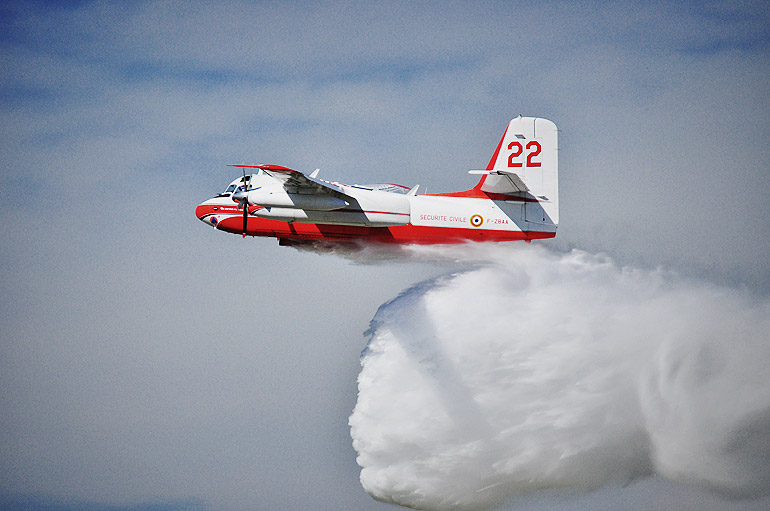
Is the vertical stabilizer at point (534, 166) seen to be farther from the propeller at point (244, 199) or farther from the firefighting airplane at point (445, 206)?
the propeller at point (244, 199)

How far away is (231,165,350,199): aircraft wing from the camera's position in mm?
27641

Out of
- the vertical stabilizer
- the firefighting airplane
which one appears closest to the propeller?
the firefighting airplane

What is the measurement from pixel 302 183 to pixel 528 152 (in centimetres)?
797

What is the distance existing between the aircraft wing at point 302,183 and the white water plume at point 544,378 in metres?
3.96

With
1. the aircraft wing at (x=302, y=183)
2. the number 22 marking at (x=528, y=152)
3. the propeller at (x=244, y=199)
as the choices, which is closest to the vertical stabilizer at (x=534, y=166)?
the number 22 marking at (x=528, y=152)

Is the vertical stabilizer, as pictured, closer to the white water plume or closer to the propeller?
the white water plume

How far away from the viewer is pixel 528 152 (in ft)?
97.6

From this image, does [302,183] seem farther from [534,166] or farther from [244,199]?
[534,166]

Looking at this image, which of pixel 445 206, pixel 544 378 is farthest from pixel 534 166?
pixel 544 378

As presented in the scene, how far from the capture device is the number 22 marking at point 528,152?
97.4 feet

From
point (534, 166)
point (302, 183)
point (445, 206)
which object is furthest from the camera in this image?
point (445, 206)

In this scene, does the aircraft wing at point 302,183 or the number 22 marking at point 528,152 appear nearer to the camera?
the aircraft wing at point 302,183

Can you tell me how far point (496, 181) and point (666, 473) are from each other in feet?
45.6

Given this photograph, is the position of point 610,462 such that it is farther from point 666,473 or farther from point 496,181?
point 496,181
